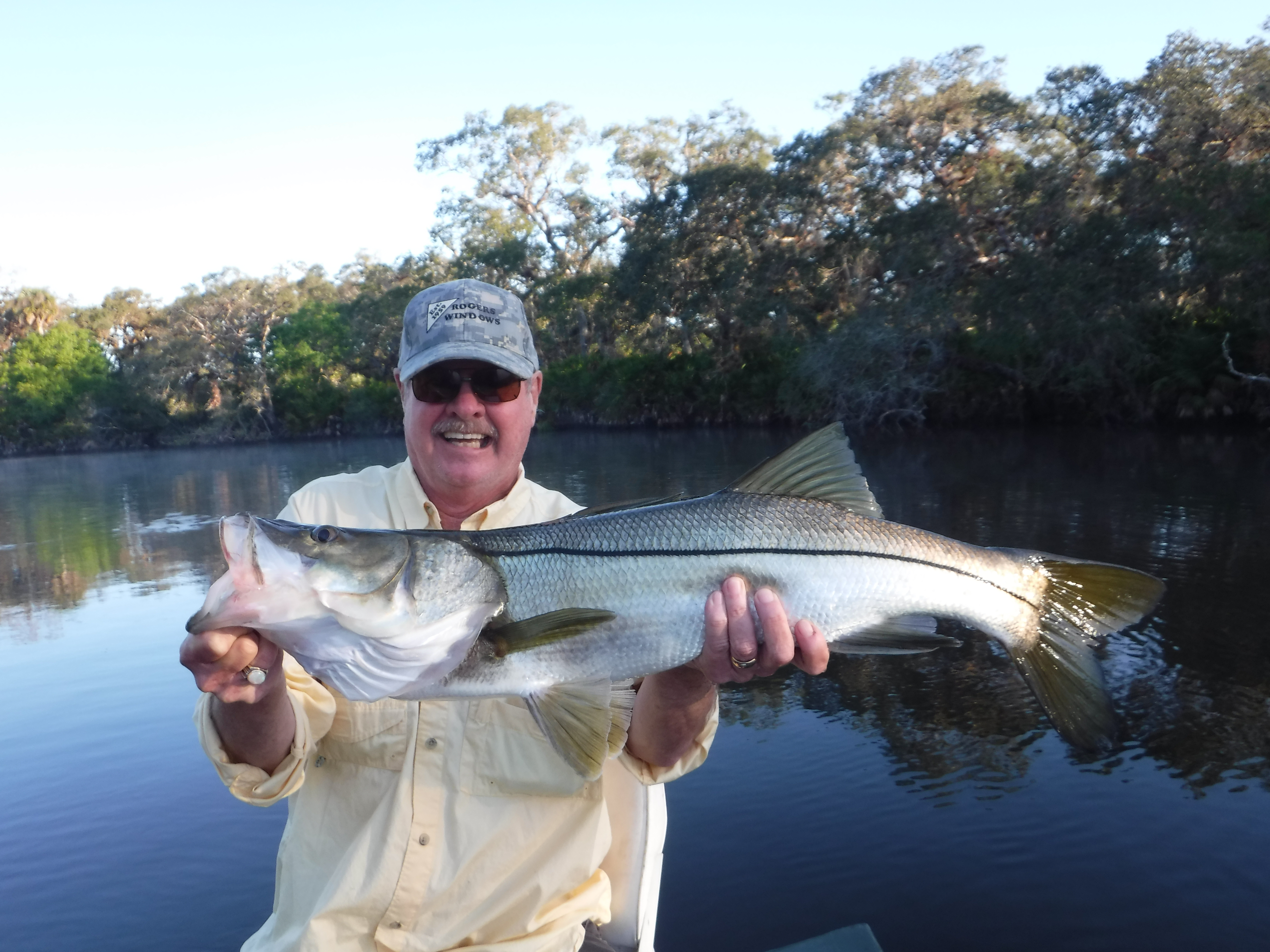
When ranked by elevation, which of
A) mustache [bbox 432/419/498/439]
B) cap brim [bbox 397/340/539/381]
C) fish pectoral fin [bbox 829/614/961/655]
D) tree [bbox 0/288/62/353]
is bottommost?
fish pectoral fin [bbox 829/614/961/655]

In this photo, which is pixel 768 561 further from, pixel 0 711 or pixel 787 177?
pixel 787 177

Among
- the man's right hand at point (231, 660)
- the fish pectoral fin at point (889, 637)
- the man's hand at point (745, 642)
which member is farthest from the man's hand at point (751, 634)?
the man's right hand at point (231, 660)

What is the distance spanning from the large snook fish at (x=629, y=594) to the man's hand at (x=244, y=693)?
0.07m

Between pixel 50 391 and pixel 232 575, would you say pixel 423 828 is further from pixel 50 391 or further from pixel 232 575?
pixel 50 391

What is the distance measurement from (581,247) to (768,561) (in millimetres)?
51009

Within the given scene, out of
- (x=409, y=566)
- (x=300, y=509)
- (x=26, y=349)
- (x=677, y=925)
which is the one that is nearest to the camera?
(x=409, y=566)

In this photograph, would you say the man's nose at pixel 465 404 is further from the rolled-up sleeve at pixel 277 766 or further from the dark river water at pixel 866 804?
the dark river water at pixel 866 804

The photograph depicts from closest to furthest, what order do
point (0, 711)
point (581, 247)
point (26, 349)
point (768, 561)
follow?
point (768, 561)
point (0, 711)
point (581, 247)
point (26, 349)

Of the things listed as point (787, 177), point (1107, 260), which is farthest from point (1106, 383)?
point (787, 177)

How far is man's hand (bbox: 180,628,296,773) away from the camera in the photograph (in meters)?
2.02

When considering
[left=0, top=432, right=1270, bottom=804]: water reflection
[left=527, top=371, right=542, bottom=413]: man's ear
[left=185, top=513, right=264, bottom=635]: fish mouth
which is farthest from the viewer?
[left=0, top=432, right=1270, bottom=804]: water reflection

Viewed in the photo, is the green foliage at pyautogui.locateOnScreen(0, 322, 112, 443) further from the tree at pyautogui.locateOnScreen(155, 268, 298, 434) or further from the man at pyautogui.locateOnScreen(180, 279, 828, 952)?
the man at pyautogui.locateOnScreen(180, 279, 828, 952)

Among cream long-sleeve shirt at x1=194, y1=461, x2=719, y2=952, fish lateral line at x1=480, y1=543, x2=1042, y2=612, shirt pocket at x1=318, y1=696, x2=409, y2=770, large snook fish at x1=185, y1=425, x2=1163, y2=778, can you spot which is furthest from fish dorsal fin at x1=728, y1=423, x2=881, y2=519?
shirt pocket at x1=318, y1=696, x2=409, y2=770

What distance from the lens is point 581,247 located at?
5181cm
